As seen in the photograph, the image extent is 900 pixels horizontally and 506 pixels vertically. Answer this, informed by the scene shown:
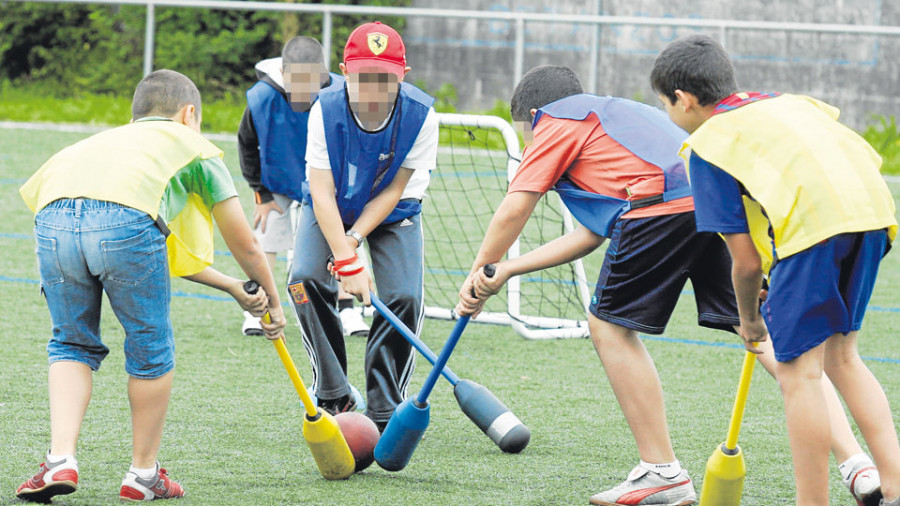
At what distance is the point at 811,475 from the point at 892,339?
328 centimetres

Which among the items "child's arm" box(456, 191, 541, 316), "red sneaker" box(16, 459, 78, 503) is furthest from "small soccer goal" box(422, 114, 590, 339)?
"red sneaker" box(16, 459, 78, 503)

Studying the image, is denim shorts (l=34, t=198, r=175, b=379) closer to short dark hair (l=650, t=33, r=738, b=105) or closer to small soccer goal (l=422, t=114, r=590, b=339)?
short dark hair (l=650, t=33, r=738, b=105)

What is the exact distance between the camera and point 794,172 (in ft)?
9.37

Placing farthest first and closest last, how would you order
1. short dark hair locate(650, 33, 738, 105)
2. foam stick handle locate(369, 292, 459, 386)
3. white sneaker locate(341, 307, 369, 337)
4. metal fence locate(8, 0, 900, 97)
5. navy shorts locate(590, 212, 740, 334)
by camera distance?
metal fence locate(8, 0, 900, 97), white sneaker locate(341, 307, 369, 337), foam stick handle locate(369, 292, 459, 386), navy shorts locate(590, 212, 740, 334), short dark hair locate(650, 33, 738, 105)

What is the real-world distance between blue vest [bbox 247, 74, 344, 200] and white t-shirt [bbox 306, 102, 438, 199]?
1.44 metres

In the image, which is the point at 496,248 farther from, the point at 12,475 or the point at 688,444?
the point at 12,475

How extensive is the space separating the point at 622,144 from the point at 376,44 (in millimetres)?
Result: 938

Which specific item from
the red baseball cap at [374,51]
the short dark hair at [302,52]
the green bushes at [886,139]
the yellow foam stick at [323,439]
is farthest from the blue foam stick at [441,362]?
the green bushes at [886,139]

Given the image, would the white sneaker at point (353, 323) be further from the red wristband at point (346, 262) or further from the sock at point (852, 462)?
the sock at point (852, 462)

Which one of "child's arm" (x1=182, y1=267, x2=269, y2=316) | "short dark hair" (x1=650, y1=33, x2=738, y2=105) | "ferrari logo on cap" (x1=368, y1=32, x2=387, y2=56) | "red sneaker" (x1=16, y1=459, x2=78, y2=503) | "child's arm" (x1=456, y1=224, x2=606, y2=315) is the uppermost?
A: "short dark hair" (x1=650, y1=33, x2=738, y2=105)

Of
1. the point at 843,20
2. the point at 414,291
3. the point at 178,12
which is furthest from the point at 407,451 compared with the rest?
the point at 178,12

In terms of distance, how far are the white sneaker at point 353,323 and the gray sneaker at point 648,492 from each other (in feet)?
8.72

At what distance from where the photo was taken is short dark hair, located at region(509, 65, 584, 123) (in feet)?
11.9

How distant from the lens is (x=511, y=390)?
4.83m
